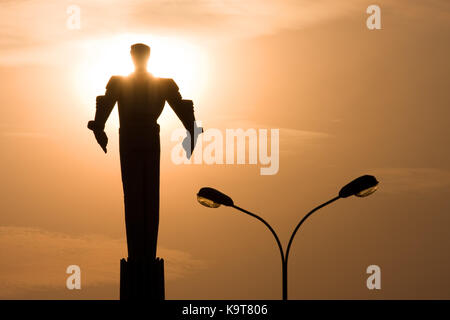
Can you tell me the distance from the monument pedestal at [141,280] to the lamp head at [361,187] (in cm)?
708

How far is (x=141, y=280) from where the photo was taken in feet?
69.4

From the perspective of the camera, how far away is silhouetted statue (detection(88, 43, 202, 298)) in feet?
71.0

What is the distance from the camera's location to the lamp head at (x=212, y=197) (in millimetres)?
26625

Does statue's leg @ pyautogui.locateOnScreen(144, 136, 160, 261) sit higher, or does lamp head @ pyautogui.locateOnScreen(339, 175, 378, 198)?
lamp head @ pyautogui.locateOnScreen(339, 175, 378, 198)

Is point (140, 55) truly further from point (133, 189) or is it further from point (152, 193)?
point (152, 193)

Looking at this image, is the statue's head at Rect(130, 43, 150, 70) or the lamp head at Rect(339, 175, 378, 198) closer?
the statue's head at Rect(130, 43, 150, 70)

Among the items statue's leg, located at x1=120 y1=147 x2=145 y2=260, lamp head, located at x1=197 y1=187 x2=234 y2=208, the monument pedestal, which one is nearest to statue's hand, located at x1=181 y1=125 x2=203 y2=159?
statue's leg, located at x1=120 y1=147 x2=145 y2=260

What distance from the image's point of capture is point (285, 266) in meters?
26.3

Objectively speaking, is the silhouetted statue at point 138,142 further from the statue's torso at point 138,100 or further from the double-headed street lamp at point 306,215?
the double-headed street lamp at point 306,215

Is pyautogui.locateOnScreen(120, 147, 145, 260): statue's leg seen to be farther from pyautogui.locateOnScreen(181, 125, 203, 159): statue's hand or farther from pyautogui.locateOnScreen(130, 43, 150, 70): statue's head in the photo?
pyautogui.locateOnScreen(130, 43, 150, 70): statue's head

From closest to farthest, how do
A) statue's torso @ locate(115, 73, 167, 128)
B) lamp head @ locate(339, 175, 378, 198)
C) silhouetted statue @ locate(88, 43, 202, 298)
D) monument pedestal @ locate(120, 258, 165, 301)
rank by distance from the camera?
monument pedestal @ locate(120, 258, 165, 301) → silhouetted statue @ locate(88, 43, 202, 298) → statue's torso @ locate(115, 73, 167, 128) → lamp head @ locate(339, 175, 378, 198)
